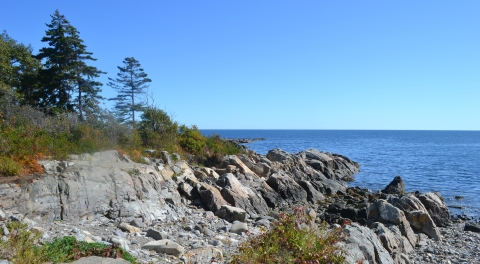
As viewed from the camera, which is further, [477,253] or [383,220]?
[383,220]

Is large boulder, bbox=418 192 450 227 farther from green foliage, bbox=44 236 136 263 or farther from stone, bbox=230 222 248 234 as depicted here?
green foliage, bbox=44 236 136 263

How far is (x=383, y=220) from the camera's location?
56.9 feet

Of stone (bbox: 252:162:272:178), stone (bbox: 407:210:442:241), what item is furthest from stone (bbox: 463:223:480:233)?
stone (bbox: 252:162:272:178)

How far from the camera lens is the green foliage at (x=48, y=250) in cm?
686

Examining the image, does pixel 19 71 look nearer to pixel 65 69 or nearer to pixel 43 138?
pixel 65 69

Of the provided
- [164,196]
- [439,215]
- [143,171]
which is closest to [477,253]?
[439,215]

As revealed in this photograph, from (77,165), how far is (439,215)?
1820cm

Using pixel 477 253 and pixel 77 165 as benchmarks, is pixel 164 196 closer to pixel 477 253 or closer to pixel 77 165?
pixel 77 165

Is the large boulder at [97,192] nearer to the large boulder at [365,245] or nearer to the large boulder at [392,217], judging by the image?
the large boulder at [365,245]

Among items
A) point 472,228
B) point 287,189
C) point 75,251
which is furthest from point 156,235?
point 472,228

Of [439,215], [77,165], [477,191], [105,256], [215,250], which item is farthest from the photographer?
[477,191]

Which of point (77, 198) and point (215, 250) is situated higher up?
point (77, 198)

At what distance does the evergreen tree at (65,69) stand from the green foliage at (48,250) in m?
19.7

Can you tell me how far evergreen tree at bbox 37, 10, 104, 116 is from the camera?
26547 mm
